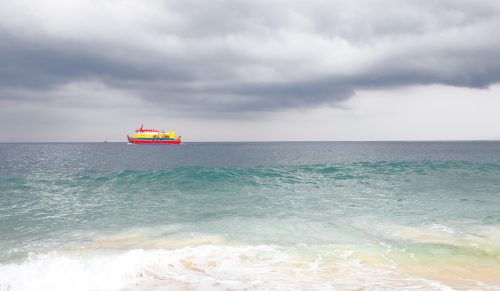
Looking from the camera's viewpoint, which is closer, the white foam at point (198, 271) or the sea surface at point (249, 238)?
the white foam at point (198, 271)

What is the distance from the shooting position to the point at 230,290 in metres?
8.59

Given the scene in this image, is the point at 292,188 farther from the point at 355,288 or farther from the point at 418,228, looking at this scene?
the point at 355,288

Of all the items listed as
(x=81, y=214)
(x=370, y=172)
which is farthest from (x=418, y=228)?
(x=370, y=172)

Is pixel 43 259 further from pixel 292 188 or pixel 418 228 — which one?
pixel 292 188

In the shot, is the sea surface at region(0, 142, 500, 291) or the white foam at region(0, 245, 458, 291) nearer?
the white foam at region(0, 245, 458, 291)

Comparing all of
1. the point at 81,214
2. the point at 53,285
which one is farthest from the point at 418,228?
the point at 81,214

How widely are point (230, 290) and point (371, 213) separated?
14.3 m

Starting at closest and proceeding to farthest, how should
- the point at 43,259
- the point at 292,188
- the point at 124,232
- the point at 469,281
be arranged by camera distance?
the point at 469,281, the point at 43,259, the point at 124,232, the point at 292,188

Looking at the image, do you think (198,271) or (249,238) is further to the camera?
(249,238)

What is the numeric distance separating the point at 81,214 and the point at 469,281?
20.2 meters

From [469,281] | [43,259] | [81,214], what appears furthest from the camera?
[81,214]

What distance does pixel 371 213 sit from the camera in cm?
2023

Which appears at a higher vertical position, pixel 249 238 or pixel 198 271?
pixel 198 271

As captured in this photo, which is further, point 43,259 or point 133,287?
point 43,259
